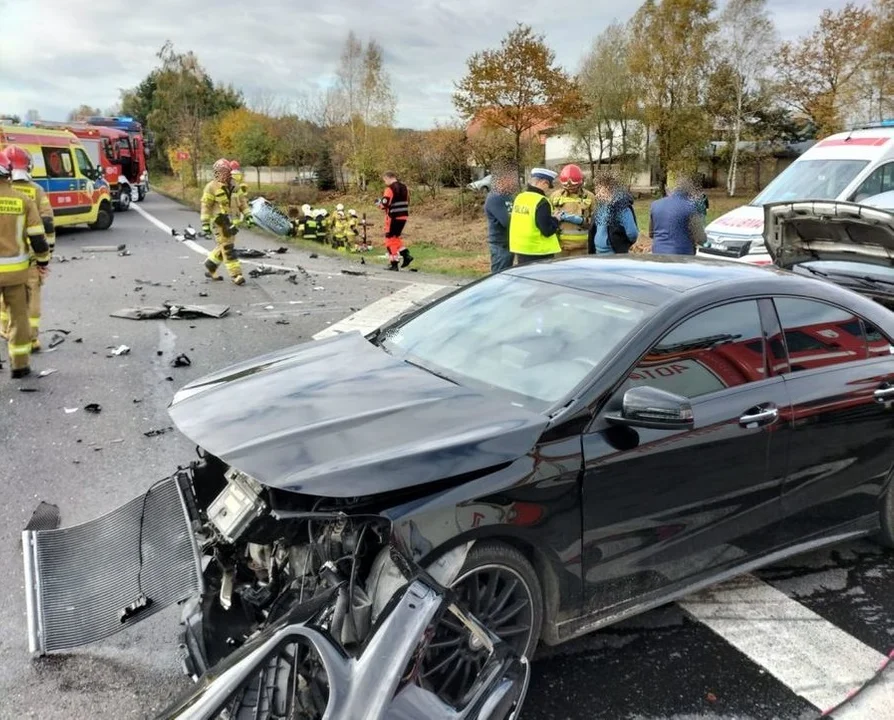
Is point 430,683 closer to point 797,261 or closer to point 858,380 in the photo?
point 858,380

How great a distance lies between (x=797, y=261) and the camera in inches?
284

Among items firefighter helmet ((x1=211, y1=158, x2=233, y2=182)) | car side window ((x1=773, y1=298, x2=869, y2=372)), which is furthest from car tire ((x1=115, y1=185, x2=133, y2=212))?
car side window ((x1=773, y1=298, x2=869, y2=372))

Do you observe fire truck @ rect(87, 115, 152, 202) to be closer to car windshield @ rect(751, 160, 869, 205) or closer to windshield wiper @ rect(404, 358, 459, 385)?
car windshield @ rect(751, 160, 869, 205)

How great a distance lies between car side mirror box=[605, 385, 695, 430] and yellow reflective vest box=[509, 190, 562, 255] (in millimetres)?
5156

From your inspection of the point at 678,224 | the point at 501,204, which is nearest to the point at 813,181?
the point at 678,224

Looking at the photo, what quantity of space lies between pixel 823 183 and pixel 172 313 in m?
8.76

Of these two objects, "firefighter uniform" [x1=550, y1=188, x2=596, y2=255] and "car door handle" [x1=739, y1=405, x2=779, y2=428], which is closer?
"car door handle" [x1=739, y1=405, x2=779, y2=428]

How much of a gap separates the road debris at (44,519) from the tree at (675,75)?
110 ft

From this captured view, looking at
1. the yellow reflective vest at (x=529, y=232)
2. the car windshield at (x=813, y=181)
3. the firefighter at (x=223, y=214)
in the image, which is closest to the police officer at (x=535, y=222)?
the yellow reflective vest at (x=529, y=232)

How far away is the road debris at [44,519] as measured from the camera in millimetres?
3576

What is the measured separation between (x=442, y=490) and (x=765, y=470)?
64.2 inches

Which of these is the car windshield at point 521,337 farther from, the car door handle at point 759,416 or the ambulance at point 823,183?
the ambulance at point 823,183

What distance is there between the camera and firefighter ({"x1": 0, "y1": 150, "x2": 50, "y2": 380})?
6.55 m

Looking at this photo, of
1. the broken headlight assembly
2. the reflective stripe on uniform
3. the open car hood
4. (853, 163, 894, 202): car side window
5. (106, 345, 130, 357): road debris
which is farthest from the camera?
(853, 163, 894, 202): car side window
